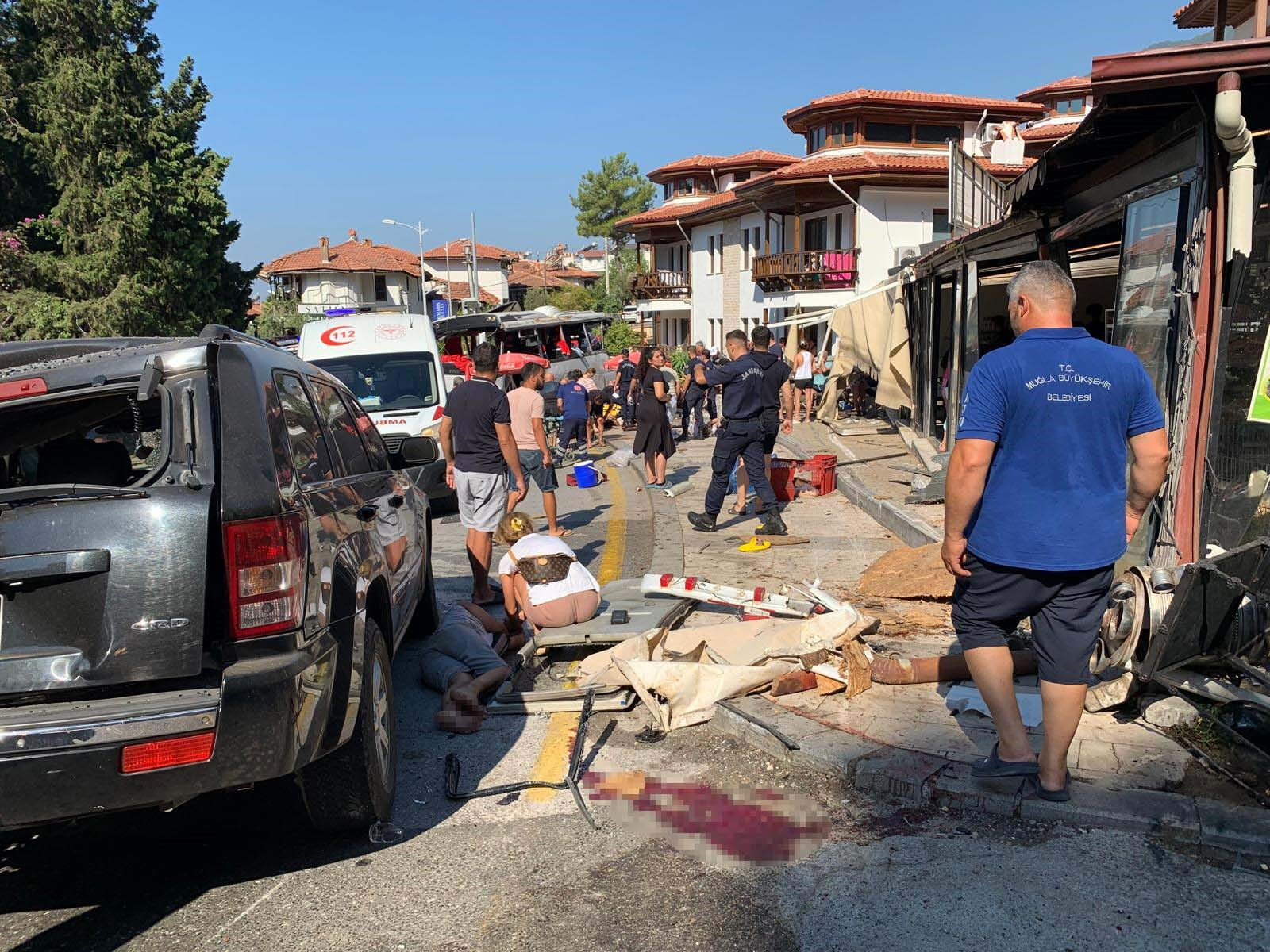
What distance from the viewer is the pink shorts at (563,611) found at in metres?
5.83

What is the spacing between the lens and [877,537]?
9492 millimetres

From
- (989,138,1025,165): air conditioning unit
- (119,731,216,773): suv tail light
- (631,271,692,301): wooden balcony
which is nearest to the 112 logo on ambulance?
(119,731,216,773): suv tail light

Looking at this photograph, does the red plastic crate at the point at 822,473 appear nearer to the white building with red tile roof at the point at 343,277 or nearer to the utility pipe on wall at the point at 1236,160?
the utility pipe on wall at the point at 1236,160

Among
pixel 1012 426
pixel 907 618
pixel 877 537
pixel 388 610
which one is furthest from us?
pixel 877 537

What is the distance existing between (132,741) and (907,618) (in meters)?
4.81

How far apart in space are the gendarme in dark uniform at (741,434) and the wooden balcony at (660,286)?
40761mm

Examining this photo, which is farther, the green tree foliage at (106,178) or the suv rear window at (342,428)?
the green tree foliage at (106,178)

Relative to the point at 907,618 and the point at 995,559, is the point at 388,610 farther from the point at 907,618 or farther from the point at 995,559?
the point at 907,618

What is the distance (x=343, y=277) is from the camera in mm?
79188

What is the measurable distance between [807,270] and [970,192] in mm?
21567

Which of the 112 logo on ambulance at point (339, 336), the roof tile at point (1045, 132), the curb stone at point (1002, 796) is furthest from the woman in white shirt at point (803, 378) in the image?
the curb stone at point (1002, 796)

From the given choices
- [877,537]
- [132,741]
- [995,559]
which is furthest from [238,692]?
[877,537]

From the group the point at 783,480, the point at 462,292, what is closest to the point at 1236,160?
the point at 783,480

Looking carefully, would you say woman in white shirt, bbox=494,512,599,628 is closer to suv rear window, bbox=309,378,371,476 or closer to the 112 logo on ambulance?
suv rear window, bbox=309,378,371,476
